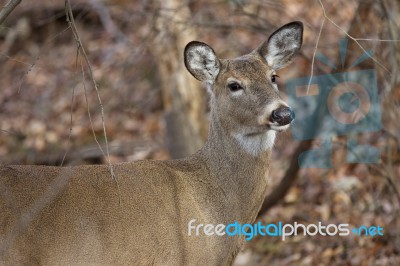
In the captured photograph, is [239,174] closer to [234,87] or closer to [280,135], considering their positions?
[280,135]

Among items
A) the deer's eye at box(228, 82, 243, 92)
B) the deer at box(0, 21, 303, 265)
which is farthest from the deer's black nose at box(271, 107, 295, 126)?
the deer's eye at box(228, 82, 243, 92)

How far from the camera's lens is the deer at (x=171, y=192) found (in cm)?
531

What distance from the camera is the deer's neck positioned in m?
6.21

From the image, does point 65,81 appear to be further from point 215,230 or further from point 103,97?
point 215,230

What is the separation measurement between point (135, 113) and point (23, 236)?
27.8ft

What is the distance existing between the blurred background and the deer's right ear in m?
0.77

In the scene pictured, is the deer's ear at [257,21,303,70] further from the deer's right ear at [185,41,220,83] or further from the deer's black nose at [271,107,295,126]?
the deer's black nose at [271,107,295,126]

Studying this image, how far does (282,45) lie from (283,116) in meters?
1.18

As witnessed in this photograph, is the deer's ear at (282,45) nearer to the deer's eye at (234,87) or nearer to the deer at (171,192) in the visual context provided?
the deer at (171,192)

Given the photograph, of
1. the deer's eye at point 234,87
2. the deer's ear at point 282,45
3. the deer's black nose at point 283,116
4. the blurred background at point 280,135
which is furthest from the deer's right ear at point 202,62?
the deer's black nose at point 283,116

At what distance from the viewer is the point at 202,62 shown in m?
6.50

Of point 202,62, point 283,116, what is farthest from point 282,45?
point 283,116

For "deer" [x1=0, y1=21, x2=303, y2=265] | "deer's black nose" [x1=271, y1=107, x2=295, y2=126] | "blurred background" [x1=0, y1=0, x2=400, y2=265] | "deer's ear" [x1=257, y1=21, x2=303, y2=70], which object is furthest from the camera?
"blurred background" [x1=0, y1=0, x2=400, y2=265]

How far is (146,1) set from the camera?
10516 mm
